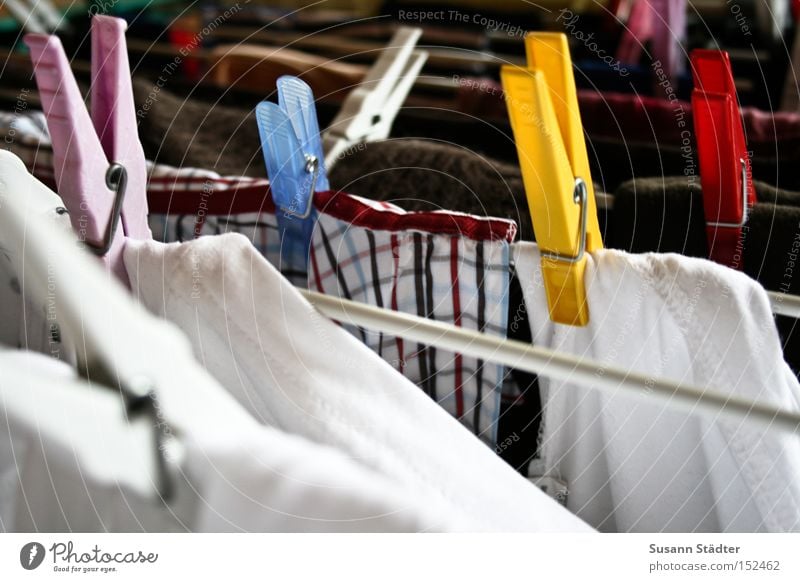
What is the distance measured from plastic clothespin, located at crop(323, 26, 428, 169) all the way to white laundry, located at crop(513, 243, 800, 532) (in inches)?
9.0

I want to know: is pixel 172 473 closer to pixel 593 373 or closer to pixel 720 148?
pixel 593 373

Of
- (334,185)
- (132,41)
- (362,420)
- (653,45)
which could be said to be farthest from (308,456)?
(132,41)

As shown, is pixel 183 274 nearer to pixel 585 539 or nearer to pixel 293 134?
pixel 293 134

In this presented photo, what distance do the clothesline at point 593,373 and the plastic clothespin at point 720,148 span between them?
0.22ft

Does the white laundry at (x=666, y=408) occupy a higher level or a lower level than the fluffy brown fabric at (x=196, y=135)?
lower

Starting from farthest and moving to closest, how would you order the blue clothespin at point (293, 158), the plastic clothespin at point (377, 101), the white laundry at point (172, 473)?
the plastic clothespin at point (377, 101) < the blue clothespin at point (293, 158) < the white laundry at point (172, 473)

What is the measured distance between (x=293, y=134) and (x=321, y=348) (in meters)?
0.12

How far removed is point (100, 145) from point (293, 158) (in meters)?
0.10

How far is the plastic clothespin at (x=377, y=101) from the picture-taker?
56 centimetres

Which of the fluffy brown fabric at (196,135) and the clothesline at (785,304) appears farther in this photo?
the fluffy brown fabric at (196,135)

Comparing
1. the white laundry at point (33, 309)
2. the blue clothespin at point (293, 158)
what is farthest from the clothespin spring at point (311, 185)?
the white laundry at point (33, 309)

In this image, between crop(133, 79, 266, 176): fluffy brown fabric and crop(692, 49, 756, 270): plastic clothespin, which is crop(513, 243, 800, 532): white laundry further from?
crop(133, 79, 266, 176): fluffy brown fabric

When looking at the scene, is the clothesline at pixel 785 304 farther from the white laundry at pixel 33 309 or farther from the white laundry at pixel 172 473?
the white laundry at pixel 33 309

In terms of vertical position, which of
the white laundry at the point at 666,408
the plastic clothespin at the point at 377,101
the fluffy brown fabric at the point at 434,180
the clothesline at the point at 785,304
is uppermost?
the plastic clothespin at the point at 377,101
